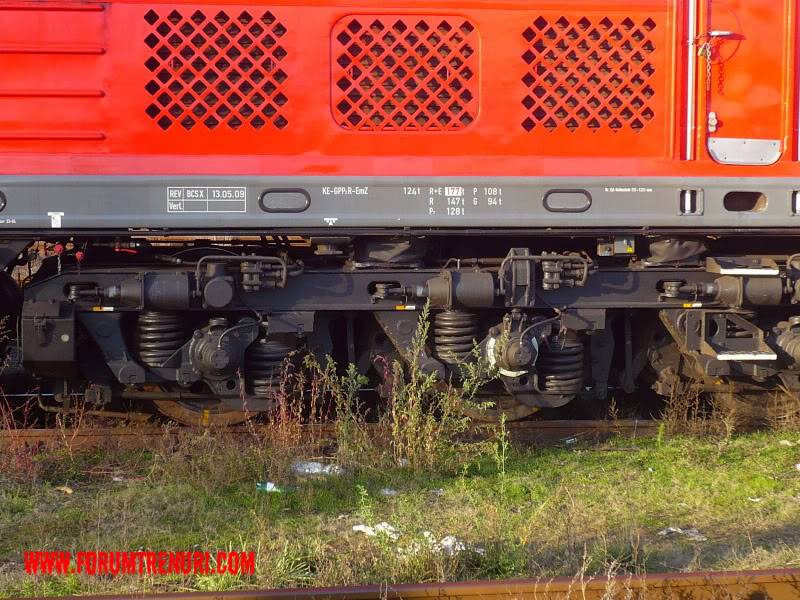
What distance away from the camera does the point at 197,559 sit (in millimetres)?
3914

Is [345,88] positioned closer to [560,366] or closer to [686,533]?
[560,366]

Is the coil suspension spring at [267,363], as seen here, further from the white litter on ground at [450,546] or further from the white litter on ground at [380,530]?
the white litter on ground at [450,546]

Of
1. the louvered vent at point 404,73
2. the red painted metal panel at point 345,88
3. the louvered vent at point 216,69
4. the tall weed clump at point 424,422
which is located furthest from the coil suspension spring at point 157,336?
the louvered vent at point 404,73

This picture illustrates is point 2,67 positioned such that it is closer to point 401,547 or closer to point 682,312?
point 401,547

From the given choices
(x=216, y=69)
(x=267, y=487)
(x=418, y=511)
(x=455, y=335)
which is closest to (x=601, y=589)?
(x=418, y=511)

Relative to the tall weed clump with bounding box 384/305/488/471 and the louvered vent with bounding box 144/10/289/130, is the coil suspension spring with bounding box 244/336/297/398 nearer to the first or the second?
the tall weed clump with bounding box 384/305/488/471

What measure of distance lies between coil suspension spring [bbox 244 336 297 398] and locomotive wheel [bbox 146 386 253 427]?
403 mm

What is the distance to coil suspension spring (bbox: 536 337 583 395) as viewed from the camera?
5.82 metres

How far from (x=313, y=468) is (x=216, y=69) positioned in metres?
2.64

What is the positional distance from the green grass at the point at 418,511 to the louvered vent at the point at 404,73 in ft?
7.44

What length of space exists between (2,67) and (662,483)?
4.90 m

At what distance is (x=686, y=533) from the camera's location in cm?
440

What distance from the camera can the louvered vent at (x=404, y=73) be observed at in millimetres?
5320

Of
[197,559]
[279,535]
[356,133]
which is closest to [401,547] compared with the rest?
[279,535]
